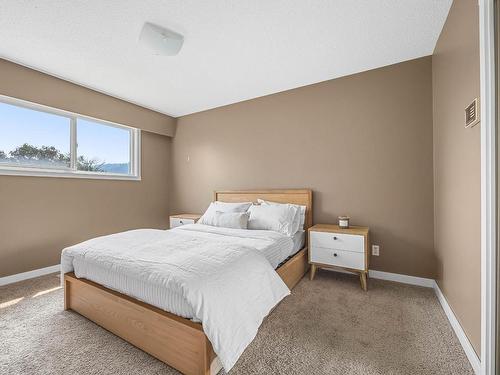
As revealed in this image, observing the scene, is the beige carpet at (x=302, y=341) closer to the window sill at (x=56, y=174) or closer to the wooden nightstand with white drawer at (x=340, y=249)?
the wooden nightstand with white drawer at (x=340, y=249)

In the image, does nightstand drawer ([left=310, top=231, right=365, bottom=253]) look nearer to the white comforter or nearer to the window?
the white comforter

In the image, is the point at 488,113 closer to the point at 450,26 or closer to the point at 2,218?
the point at 450,26

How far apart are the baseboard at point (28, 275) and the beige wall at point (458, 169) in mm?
4140

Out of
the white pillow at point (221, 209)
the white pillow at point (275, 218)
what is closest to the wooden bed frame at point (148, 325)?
the white pillow at point (275, 218)

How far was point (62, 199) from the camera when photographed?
116 inches

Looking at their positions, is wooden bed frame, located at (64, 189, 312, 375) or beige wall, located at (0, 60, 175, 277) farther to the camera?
beige wall, located at (0, 60, 175, 277)

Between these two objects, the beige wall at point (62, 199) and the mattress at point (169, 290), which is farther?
the beige wall at point (62, 199)

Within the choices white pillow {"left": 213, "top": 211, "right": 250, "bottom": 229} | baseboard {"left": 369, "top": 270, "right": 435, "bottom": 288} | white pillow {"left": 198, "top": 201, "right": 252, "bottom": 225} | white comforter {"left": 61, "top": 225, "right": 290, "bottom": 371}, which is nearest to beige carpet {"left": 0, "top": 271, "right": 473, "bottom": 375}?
baseboard {"left": 369, "top": 270, "right": 435, "bottom": 288}

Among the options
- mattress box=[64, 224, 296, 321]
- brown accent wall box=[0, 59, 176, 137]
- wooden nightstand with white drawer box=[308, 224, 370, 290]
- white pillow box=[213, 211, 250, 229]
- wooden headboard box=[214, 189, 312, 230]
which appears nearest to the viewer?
mattress box=[64, 224, 296, 321]

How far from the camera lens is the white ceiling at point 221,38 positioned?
171 cm

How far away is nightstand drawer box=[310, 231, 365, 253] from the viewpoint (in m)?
2.31

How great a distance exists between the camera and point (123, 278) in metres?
1.54

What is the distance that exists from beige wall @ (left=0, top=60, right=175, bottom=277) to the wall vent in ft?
13.0

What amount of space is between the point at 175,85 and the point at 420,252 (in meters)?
3.54
